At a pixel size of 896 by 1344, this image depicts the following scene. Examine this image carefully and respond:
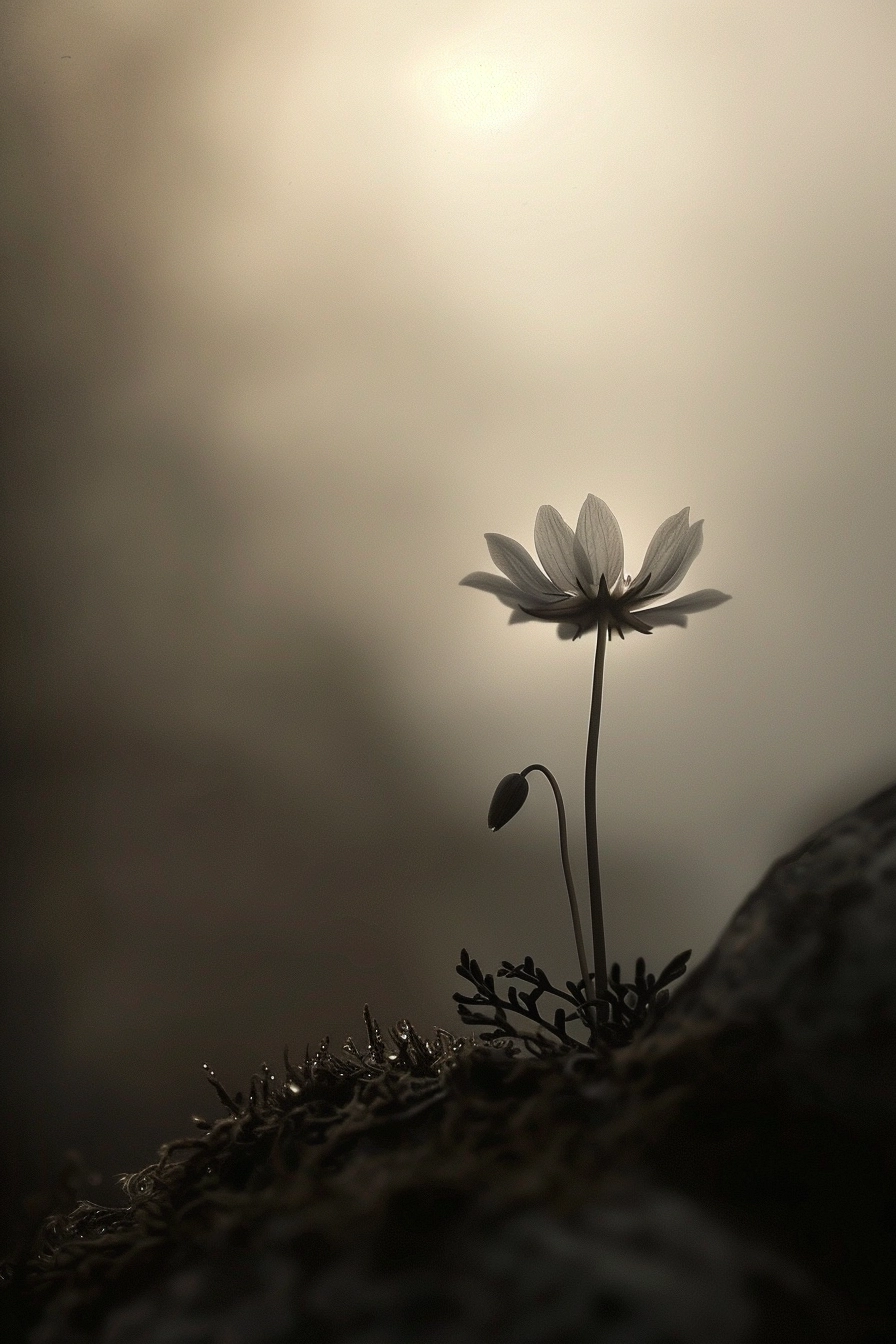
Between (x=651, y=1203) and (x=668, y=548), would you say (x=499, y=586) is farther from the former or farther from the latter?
(x=651, y=1203)

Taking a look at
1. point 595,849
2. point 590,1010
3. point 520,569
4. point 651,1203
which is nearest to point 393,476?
point 520,569

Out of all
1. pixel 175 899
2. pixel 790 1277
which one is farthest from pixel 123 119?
pixel 790 1277

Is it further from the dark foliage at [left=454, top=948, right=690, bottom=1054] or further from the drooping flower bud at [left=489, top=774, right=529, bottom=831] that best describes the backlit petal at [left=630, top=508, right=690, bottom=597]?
the dark foliage at [left=454, top=948, right=690, bottom=1054]

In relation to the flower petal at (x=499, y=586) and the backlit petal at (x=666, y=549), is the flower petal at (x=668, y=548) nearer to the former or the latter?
the backlit petal at (x=666, y=549)

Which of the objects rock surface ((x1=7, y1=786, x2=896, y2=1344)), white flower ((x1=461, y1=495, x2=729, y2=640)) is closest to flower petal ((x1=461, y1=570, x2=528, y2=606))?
white flower ((x1=461, y1=495, x2=729, y2=640))

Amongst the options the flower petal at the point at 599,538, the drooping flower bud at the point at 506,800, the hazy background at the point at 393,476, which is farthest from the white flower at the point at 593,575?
the hazy background at the point at 393,476

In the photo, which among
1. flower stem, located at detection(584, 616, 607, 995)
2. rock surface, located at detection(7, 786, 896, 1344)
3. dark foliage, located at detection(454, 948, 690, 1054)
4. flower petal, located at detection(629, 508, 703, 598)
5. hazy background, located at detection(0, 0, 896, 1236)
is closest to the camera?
rock surface, located at detection(7, 786, 896, 1344)
